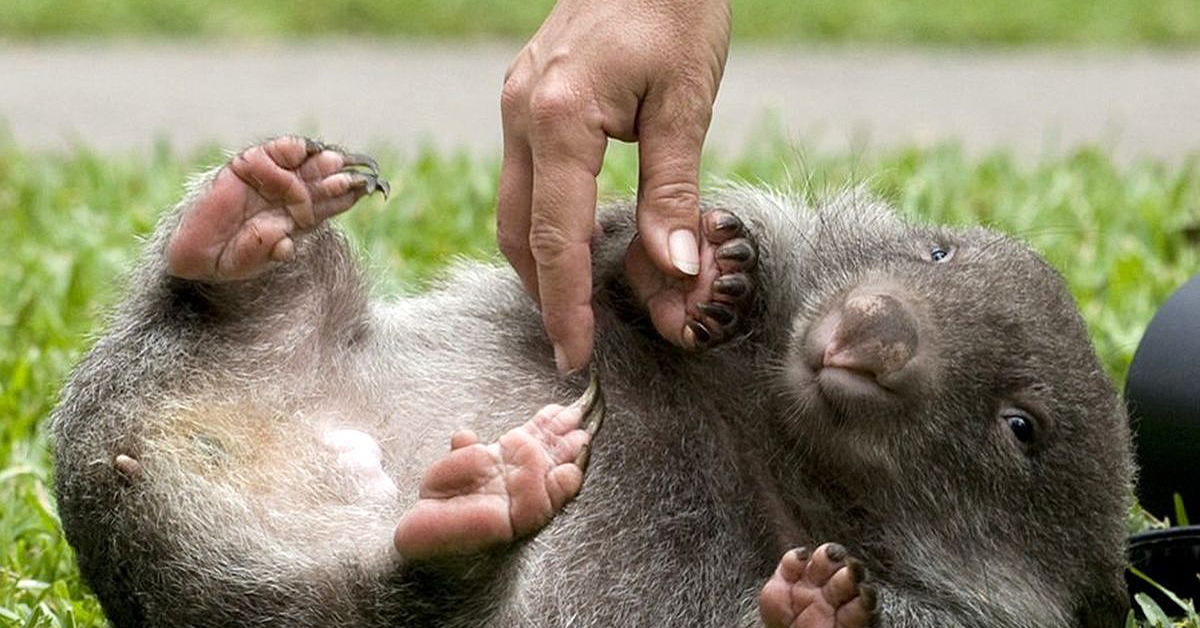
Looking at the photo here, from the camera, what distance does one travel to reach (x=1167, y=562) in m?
4.35

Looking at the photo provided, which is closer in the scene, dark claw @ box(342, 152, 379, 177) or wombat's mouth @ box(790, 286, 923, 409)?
wombat's mouth @ box(790, 286, 923, 409)

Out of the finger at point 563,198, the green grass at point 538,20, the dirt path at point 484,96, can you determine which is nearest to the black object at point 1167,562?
the finger at point 563,198

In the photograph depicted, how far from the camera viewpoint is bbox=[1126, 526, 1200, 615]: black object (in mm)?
4273

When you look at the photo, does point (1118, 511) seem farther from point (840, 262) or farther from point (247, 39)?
point (247, 39)

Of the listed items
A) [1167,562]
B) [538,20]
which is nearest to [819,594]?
[1167,562]

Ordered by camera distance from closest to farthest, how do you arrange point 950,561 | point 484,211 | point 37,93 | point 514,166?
point 514,166
point 950,561
point 484,211
point 37,93

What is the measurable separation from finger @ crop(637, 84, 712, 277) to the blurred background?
108 centimetres

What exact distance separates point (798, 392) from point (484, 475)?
37.7 inches

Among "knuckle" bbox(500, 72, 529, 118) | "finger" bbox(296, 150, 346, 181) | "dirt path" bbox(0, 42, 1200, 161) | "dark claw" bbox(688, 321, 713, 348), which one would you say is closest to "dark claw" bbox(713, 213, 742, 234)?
"dark claw" bbox(688, 321, 713, 348)

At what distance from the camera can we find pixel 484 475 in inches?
137

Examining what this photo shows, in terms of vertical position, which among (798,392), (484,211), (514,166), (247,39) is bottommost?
(247,39)

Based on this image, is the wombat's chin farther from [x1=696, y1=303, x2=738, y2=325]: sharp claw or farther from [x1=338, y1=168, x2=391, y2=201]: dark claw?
[x1=338, y1=168, x2=391, y2=201]: dark claw

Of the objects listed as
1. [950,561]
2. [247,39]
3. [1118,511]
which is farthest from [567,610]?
[247,39]

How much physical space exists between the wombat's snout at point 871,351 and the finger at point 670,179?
0.36m
